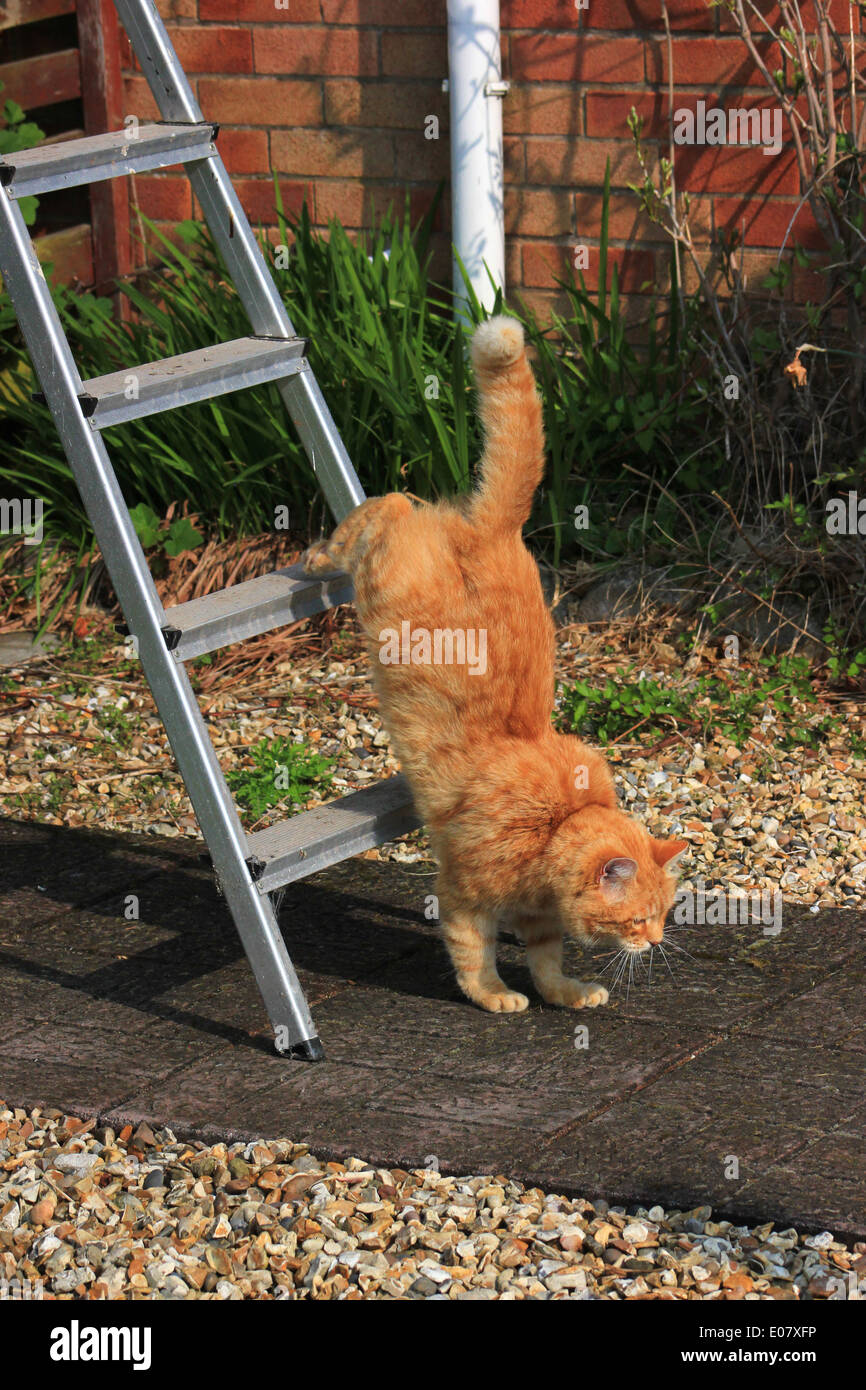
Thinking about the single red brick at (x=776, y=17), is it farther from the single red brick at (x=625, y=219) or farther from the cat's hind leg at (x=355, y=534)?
the cat's hind leg at (x=355, y=534)

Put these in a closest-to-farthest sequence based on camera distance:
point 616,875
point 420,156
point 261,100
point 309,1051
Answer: point 616,875
point 309,1051
point 420,156
point 261,100

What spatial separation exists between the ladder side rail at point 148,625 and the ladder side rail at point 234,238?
54cm

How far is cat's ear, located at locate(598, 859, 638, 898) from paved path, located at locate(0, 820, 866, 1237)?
32cm

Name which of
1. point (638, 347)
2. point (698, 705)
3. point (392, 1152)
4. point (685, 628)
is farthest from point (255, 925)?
point (638, 347)

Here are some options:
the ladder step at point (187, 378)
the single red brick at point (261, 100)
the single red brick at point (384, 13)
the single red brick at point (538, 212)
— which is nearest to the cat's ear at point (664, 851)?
the ladder step at point (187, 378)

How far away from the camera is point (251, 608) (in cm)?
330

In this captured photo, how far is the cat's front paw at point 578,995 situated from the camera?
11.0ft

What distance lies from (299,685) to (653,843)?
2.13 meters

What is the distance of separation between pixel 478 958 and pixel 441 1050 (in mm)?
222

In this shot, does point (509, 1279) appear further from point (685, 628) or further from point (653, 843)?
point (685, 628)

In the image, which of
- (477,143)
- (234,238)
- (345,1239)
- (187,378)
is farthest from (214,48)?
(345,1239)

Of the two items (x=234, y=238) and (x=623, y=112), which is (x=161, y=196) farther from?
(x=234, y=238)

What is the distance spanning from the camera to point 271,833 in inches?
131

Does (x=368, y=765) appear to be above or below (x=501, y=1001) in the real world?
above
